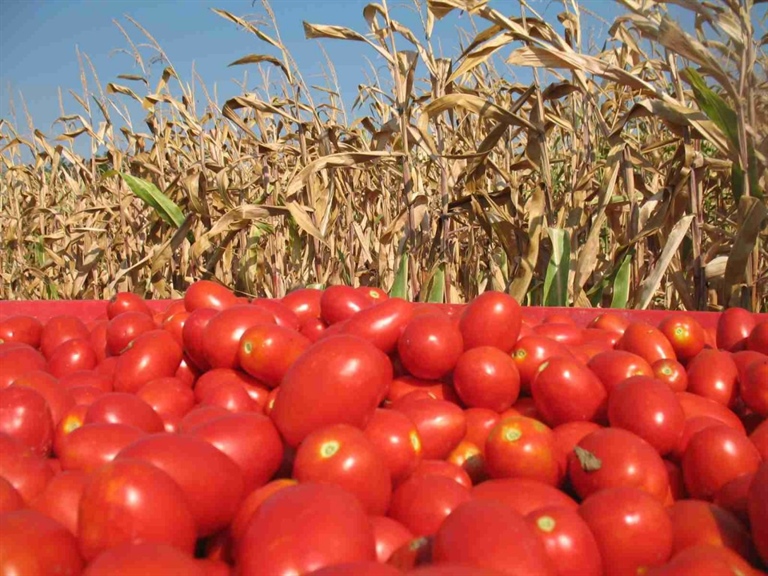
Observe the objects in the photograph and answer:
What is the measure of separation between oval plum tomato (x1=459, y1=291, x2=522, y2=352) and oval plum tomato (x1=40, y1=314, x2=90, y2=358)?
139cm

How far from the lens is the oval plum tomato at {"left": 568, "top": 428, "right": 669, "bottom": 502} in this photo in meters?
1.15

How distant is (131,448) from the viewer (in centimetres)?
105

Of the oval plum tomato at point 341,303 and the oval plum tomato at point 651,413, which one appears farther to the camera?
the oval plum tomato at point 341,303

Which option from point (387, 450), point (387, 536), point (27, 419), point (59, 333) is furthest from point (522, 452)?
point (59, 333)

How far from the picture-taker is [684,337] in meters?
1.94

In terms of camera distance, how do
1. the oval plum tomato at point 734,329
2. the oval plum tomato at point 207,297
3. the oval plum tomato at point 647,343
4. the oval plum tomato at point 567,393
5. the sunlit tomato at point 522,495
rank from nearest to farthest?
the sunlit tomato at point 522,495 → the oval plum tomato at point 567,393 → the oval plum tomato at point 647,343 → the oval plum tomato at point 734,329 → the oval plum tomato at point 207,297

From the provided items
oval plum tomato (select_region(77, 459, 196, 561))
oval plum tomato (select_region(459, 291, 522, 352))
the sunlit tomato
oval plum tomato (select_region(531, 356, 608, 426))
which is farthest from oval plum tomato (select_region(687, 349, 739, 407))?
oval plum tomato (select_region(77, 459, 196, 561))

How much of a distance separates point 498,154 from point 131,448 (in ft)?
16.9

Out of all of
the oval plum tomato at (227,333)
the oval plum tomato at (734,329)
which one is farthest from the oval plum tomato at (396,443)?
the oval plum tomato at (734,329)

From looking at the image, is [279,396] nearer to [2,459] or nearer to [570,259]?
[2,459]

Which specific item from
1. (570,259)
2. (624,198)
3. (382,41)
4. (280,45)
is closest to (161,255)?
(280,45)

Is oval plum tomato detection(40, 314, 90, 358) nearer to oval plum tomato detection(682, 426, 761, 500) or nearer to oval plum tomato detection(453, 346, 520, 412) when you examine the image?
oval plum tomato detection(453, 346, 520, 412)

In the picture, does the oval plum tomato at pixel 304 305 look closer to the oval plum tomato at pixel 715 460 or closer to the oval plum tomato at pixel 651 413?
the oval plum tomato at pixel 651 413

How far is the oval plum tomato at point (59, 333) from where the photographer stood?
2.29m
